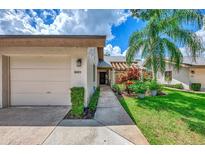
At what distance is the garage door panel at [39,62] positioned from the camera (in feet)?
27.4

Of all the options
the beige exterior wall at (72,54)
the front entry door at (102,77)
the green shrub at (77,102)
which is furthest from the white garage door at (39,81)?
the front entry door at (102,77)

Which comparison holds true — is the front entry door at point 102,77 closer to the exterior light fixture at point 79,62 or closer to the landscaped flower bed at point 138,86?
the landscaped flower bed at point 138,86

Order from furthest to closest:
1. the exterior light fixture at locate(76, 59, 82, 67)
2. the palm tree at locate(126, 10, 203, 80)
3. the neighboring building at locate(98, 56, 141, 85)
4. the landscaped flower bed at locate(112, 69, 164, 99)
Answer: the neighboring building at locate(98, 56, 141, 85) < the landscaped flower bed at locate(112, 69, 164, 99) < the palm tree at locate(126, 10, 203, 80) < the exterior light fixture at locate(76, 59, 82, 67)

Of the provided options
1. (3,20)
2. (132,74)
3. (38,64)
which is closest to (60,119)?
(38,64)

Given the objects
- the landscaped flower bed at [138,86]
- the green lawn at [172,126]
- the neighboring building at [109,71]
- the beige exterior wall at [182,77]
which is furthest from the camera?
the neighboring building at [109,71]

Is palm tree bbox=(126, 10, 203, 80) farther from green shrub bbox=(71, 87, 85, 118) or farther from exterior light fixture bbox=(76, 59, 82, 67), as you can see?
green shrub bbox=(71, 87, 85, 118)

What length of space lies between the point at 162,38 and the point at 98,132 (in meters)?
10.5

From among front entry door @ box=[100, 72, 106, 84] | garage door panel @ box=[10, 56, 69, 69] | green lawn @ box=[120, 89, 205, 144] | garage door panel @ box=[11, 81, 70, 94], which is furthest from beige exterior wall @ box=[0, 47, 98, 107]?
front entry door @ box=[100, 72, 106, 84]

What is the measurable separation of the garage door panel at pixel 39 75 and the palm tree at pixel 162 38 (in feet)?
20.2

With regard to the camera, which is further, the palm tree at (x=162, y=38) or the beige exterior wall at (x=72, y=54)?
the palm tree at (x=162, y=38)

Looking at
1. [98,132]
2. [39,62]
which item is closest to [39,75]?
[39,62]

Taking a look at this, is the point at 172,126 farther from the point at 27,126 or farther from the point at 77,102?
the point at 27,126

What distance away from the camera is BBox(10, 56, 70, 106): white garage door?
331 inches

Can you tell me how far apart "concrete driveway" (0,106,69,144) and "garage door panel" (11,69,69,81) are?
1.95 meters
